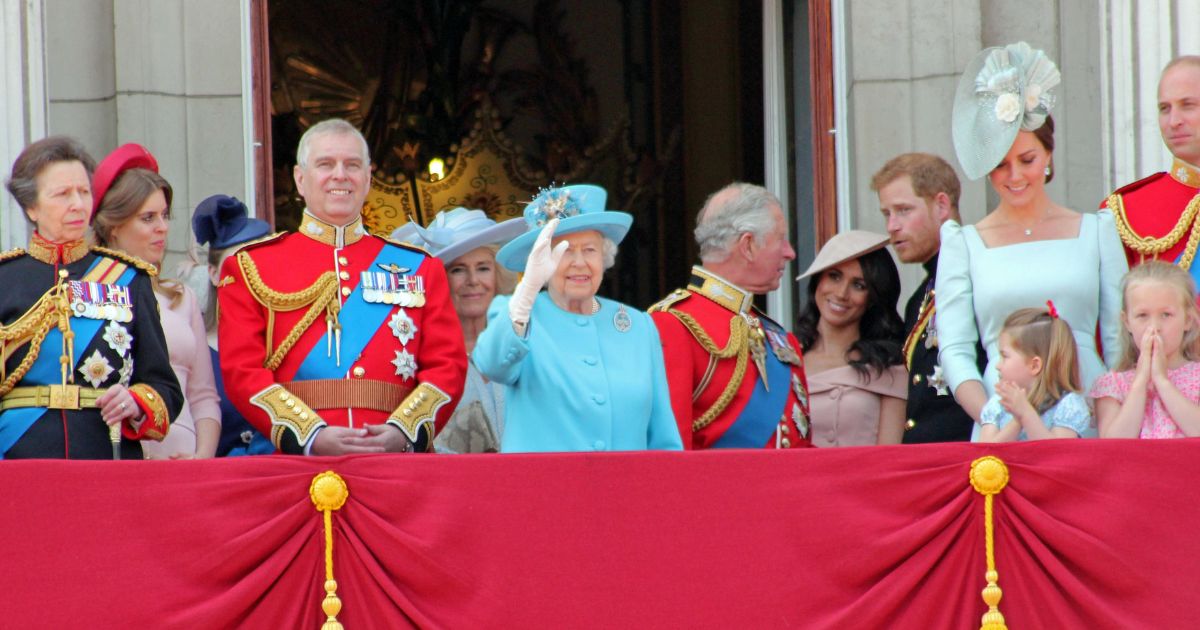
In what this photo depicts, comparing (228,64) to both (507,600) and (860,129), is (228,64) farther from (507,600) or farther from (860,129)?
(507,600)

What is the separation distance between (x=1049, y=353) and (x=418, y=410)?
1.53 metres

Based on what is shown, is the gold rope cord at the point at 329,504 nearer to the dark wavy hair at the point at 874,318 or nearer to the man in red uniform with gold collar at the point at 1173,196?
the dark wavy hair at the point at 874,318

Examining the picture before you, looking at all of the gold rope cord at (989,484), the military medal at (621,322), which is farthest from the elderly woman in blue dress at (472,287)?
the gold rope cord at (989,484)

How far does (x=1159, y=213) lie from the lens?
542cm

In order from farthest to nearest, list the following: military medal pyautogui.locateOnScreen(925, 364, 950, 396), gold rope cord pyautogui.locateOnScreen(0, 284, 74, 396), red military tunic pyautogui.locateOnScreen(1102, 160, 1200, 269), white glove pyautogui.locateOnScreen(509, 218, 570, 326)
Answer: military medal pyautogui.locateOnScreen(925, 364, 950, 396) < red military tunic pyautogui.locateOnScreen(1102, 160, 1200, 269) < gold rope cord pyautogui.locateOnScreen(0, 284, 74, 396) < white glove pyautogui.locateOnScreen(509, 218, 570, 326)

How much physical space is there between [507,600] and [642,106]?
5.76m

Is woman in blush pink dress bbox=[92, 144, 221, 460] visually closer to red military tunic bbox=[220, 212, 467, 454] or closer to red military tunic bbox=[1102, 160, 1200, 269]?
red military tunic bbox=[220, 212, 467, 454]

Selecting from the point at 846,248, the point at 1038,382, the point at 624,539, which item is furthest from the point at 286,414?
Result: the point at 846,248

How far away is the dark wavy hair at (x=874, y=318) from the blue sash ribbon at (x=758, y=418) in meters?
0.40

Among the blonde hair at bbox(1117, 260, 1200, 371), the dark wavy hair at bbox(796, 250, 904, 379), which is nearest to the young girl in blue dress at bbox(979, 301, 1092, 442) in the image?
the blonde hair at bbox(1117, 260, 1200, 371)

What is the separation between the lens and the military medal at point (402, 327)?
17.3ft

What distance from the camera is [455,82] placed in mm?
10133

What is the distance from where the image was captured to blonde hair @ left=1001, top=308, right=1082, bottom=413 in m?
5.00

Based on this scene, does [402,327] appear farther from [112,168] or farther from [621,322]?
[112,168]
